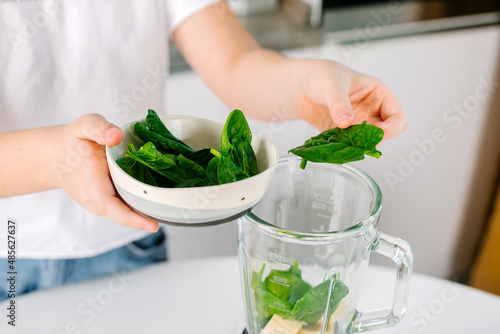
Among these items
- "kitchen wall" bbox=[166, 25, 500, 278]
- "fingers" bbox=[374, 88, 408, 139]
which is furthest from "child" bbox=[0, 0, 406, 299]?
"kitchen wall" bbox=[166, 25, 500, 278]

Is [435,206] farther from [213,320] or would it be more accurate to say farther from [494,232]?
[213,320]

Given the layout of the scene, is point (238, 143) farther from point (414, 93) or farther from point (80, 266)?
point (414, 93)

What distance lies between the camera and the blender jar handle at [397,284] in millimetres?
565

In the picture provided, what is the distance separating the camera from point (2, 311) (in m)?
0.69

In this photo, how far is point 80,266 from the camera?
34.1 inches

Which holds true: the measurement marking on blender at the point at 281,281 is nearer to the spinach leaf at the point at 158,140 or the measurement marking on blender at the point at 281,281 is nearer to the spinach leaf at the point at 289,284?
the spinach leaf at the point at 289,284

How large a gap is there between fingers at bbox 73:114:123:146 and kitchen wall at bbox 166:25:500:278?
0.70m

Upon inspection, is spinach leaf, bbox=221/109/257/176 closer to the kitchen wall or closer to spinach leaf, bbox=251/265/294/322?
spinach leaf, bbox=251/265/294/322

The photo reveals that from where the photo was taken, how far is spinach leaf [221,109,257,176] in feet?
1.71

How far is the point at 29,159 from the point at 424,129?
3.51ft

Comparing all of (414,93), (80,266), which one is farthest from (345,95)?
(414,93)

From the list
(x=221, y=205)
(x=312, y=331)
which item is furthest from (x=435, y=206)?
(x=221, y=205)

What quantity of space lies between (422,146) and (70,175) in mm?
1069

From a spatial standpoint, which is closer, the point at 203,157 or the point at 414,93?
the point at 203,157
